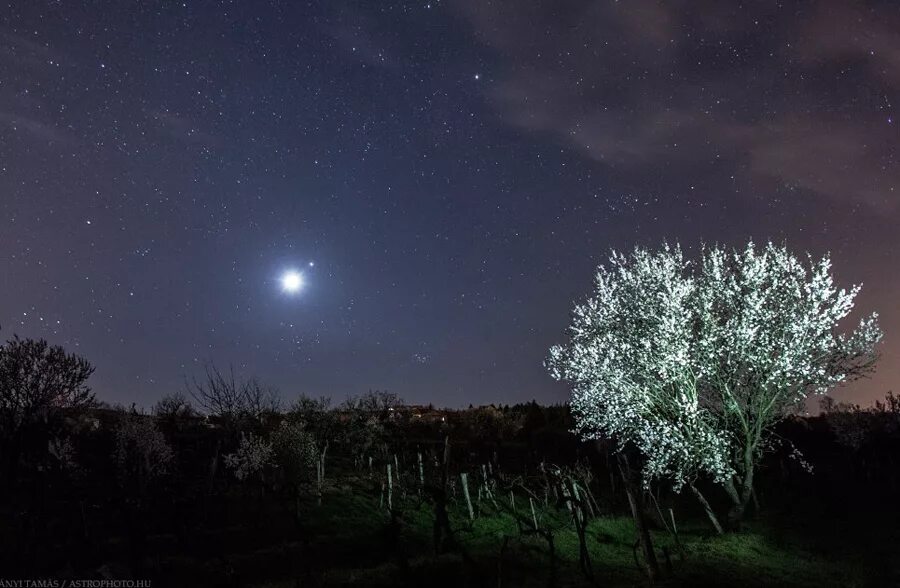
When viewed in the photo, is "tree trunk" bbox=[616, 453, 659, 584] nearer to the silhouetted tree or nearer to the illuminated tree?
the illuminated tree

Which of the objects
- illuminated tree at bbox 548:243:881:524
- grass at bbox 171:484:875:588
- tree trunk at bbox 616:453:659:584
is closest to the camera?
tree trunk at bbox 616:453:659:584

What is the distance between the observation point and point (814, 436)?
60844 millimetres

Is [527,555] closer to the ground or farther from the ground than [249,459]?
closer to the ground

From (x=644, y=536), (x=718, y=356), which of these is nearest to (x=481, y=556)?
(x=644, y=536)

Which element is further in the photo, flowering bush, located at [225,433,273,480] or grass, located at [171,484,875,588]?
flowering bush, located at [225,433,273,480]

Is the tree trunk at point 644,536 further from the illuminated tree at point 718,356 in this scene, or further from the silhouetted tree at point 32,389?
the silhouetted tree at point 32,389

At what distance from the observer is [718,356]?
32.4 metres

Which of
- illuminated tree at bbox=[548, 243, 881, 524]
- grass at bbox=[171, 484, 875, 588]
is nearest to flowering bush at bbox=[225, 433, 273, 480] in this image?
grass at bbox=[171, 484, 875, 588]

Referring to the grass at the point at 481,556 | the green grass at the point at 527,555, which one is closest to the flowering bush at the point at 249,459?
the grass at the point at 481,556

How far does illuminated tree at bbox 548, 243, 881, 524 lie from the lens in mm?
31125

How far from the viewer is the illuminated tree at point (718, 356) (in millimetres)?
31125

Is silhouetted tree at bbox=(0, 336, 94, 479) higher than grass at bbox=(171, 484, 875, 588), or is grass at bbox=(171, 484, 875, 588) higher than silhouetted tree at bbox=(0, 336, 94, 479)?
silhouetted tree at bbox=(0, 336, 94, 479)

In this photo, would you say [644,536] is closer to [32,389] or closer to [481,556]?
[481,556]

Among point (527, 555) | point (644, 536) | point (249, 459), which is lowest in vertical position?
point (527, 555)
